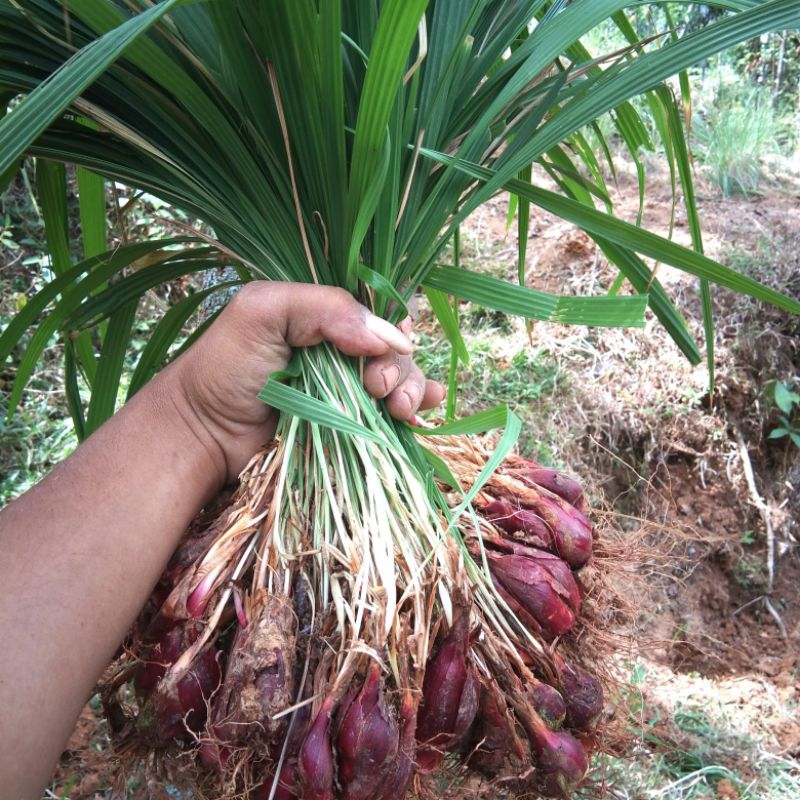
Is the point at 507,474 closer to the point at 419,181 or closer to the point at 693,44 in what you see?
the point at 419,181

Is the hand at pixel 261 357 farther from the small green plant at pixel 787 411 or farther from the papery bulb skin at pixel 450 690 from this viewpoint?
the small green plant at pixel 787 411

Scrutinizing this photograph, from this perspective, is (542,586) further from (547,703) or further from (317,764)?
(317,764)

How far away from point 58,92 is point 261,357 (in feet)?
1.00

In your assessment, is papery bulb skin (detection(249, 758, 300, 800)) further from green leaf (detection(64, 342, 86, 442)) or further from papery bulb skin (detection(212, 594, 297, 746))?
green leaf (detection(64, 342, 86, 442))

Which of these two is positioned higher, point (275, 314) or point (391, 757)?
point (275, 314)

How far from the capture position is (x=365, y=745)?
0.52 m

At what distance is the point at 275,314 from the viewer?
2.11ft

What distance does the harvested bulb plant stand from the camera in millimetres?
533

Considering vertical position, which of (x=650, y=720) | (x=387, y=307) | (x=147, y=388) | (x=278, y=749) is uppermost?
(x=387, y=307)

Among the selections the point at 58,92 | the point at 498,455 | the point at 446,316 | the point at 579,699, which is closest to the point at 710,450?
the point at 446,316

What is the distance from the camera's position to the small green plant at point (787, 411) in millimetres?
2209

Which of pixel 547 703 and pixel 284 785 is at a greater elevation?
pixel 547 703

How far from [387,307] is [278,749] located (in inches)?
15.7

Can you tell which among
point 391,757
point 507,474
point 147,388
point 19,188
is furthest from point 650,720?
point 19,188
